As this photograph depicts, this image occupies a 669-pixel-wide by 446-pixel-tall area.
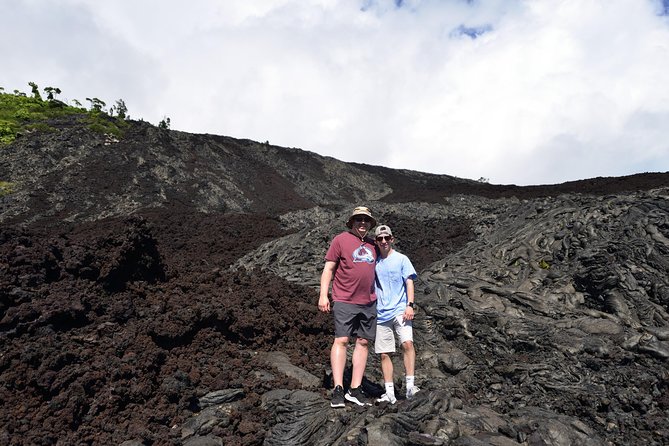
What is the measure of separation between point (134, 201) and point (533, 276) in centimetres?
2689

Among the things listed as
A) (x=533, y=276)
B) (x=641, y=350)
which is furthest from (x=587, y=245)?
(x=641, y=350)

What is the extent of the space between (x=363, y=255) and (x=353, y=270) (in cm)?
22

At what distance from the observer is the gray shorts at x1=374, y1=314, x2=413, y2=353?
16.7 ft

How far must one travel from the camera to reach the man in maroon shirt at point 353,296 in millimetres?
4922

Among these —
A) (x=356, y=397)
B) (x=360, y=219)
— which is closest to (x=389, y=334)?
(x=356, y=397)

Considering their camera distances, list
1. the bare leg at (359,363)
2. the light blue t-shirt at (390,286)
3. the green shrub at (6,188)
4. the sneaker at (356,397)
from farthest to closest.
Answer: the green shrub at (6,188), the light blue t-shirt at (390,286), the bare leg at (359,363), the sneaker at (356,397)

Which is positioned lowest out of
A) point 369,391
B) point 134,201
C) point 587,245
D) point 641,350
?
point 369,391

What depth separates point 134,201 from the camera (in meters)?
29.2

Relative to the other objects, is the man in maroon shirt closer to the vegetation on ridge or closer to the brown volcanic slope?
the brown volcanic slope

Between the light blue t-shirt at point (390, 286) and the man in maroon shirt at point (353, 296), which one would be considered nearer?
the man in maroon shirt at point (353, 296)

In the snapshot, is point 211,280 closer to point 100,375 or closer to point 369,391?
point 100,375

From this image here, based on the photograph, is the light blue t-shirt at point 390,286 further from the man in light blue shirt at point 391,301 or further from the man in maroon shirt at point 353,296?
the man in maroon shirt at point 353,296

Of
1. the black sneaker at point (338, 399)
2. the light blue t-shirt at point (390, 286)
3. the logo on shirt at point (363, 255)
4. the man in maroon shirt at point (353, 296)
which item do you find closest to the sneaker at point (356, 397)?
the man in maroon shirt at point (353, 296)

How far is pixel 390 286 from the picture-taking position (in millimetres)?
5164
